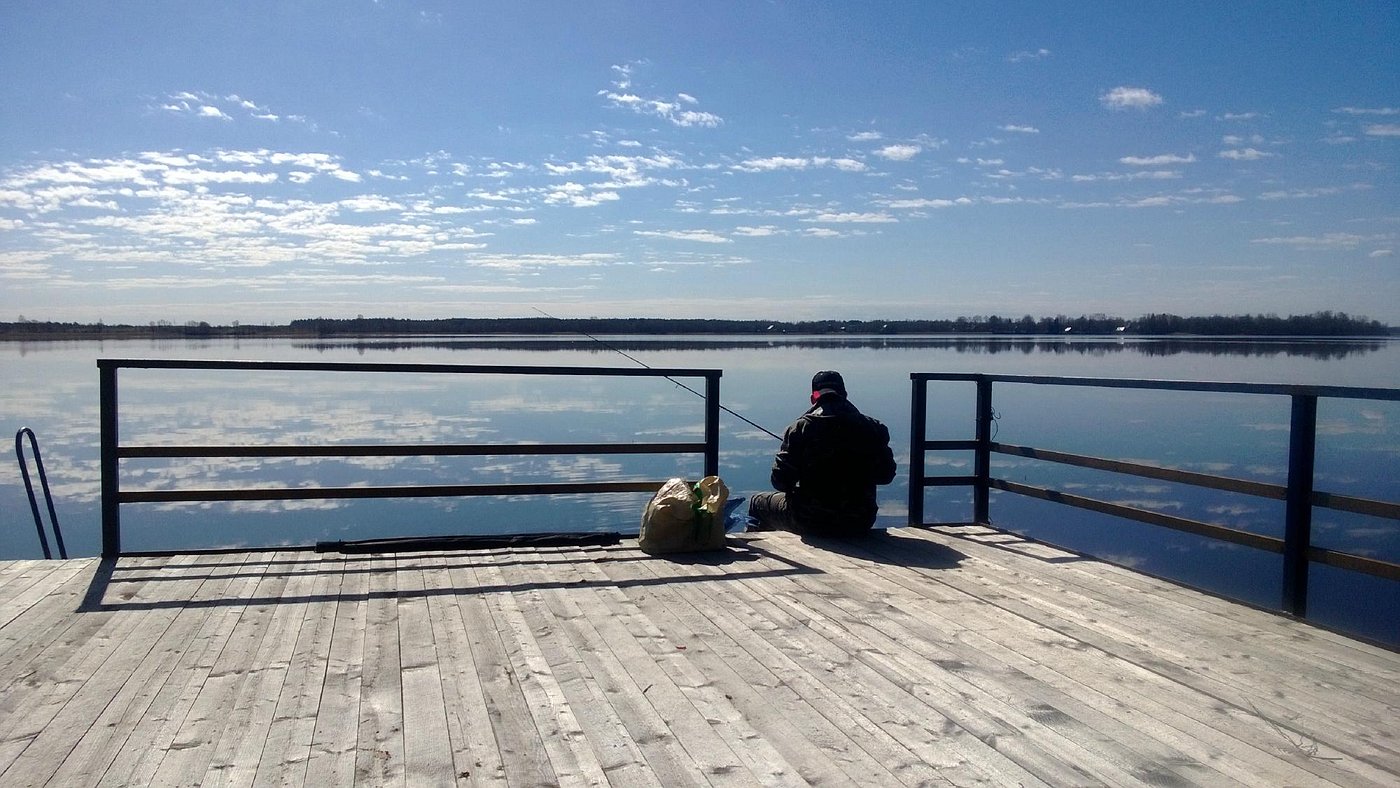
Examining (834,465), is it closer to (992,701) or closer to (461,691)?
(992,701)

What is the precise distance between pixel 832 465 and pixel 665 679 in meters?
2.90

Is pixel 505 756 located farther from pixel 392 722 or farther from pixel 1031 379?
pixel 1031 379

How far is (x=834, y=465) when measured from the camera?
20.2 feet

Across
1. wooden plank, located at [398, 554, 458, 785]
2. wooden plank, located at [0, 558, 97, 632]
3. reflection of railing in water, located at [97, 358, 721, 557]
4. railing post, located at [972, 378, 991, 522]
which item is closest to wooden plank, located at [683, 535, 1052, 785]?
wooden plank, located at [398, 554, 458, 785]

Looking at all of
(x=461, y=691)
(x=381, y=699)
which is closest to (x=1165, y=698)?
(x=461, y=691)

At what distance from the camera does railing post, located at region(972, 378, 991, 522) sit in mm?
6680

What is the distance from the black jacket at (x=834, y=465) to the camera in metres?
6.07

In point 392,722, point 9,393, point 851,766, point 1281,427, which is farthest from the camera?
point 9,393

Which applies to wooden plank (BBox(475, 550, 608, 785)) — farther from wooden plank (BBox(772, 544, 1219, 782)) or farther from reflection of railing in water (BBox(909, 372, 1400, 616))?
reflection of railing in water (BBox(909, 372, 1400, 616))

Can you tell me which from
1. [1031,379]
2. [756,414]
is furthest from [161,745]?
[756,414]

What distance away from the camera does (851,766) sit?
108 inches

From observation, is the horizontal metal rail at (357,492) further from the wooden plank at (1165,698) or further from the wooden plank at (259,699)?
the wooden plank at (1165,698)

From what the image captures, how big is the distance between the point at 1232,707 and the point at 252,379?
162 ft

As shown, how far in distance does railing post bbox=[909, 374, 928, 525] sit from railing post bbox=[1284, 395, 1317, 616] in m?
2.56
